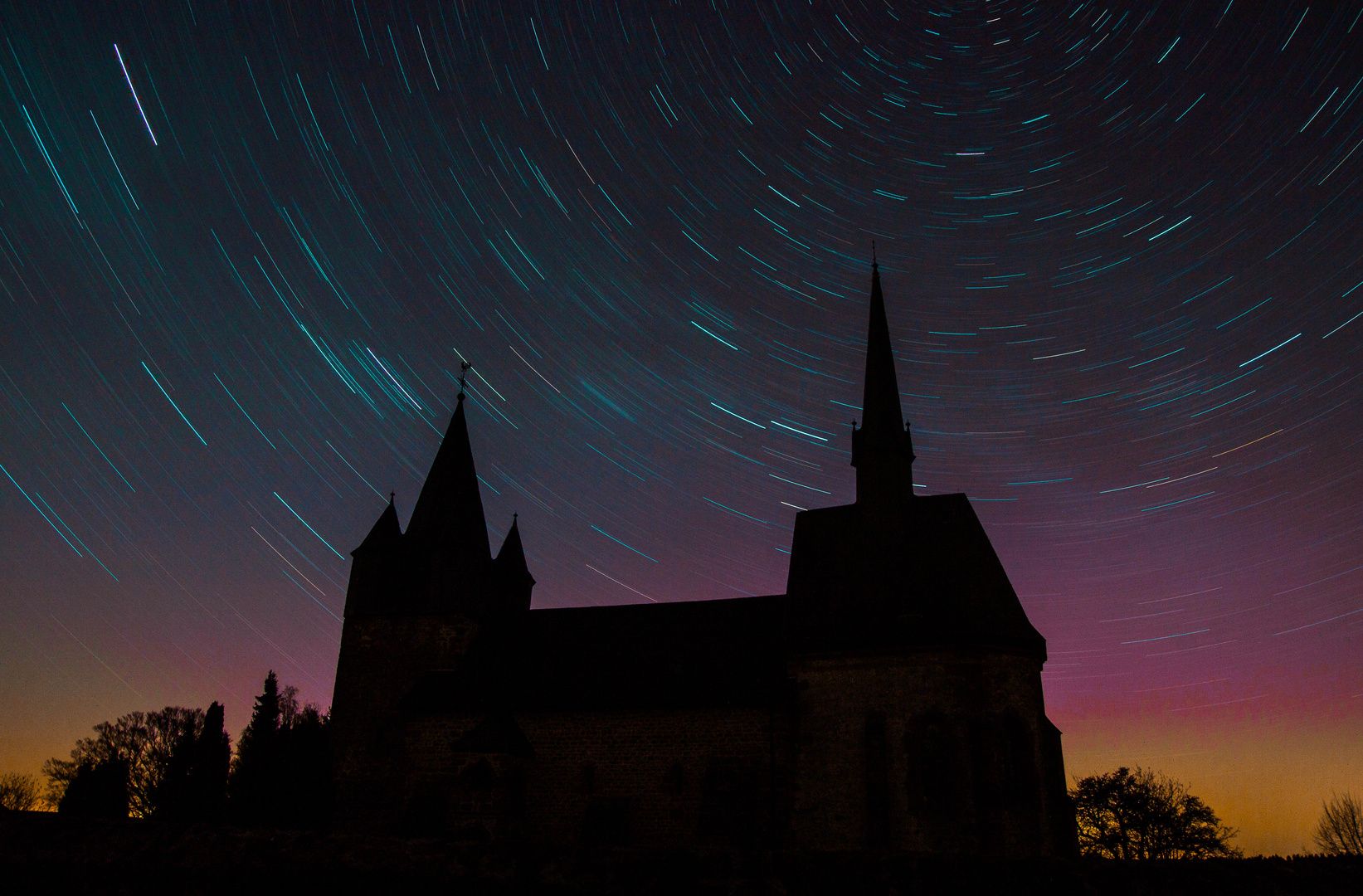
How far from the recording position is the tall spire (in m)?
26.5

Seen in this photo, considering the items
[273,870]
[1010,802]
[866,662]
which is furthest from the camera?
[866,662]

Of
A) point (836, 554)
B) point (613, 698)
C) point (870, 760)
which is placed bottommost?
point (870, 760)

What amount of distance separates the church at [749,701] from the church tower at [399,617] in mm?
80

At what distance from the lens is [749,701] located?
23.9m

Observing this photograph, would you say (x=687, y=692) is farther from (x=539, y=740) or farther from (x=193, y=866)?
(x=193, y=866)

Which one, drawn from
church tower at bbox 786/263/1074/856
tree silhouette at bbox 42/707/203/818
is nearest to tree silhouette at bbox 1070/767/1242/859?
church tower at bbox 786/263/1074/856

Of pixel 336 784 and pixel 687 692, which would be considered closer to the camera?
pixel 687 692

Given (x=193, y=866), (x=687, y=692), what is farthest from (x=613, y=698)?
(x=193, y=866)

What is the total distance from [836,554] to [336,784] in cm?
1746

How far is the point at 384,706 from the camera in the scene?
28688mm

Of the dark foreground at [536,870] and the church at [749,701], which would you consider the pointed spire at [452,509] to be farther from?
the dark foreground at [536,870]

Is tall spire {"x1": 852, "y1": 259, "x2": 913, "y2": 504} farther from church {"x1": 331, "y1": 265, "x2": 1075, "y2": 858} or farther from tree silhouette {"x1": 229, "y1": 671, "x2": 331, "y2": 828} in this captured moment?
tree silhouette {"x1": 229, "y1": 671, "x2": 331, "y2": 828}

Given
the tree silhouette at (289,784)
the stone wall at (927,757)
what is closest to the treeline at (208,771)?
→ the tree silhouette at (289,784)

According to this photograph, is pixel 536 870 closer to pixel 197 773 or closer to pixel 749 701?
pixel 749 701
